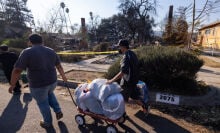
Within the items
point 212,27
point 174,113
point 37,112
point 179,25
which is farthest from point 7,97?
point 212,27

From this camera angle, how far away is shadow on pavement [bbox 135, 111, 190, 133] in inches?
159

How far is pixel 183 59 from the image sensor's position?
18.1 ft

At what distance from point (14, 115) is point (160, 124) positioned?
3543 mm

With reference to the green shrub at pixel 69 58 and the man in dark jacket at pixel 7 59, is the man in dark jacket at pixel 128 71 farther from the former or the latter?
the green shrub at pixel 69 58

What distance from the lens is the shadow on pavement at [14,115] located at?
426cm

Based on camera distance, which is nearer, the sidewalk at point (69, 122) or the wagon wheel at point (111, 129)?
the wagon wheel at point (111, 129)

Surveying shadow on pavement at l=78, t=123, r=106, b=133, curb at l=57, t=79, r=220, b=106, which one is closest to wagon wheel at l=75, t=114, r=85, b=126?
shadow on pavement at l=78, t=123, r=106, b=133

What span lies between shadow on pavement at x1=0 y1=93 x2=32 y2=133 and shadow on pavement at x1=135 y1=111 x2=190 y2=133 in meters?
2.78

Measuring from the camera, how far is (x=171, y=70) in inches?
218

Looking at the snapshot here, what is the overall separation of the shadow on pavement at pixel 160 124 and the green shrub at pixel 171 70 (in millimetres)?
1300

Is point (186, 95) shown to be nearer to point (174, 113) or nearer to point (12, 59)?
point (174, 113)

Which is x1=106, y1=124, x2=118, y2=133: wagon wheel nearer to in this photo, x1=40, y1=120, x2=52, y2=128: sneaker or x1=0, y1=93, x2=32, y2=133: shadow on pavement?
x1=40, y1=120, x2=52, y2=128: sneaker

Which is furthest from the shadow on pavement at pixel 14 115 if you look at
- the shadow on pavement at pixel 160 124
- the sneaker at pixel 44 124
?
the shadow on pavement at pixel 160 124

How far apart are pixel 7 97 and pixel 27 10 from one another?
45696mm
